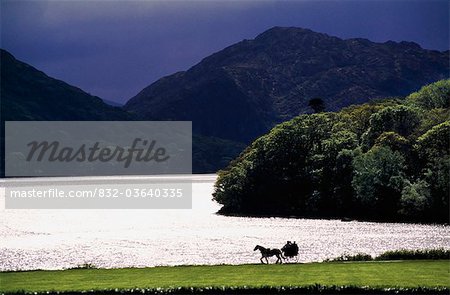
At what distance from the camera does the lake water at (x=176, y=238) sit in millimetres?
57188

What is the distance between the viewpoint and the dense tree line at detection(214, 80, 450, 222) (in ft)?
305

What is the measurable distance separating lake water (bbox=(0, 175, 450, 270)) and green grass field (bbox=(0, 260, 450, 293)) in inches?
322

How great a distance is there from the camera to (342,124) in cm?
12100

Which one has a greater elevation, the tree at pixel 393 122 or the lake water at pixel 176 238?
the tree at pixel 393 122

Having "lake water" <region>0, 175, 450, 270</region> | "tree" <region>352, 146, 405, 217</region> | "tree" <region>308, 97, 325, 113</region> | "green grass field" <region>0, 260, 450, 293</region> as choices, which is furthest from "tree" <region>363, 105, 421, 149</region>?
"green grass field" <region>0, 260, 450, 293</region>

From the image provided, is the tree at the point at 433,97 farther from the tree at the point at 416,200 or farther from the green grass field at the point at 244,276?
the green grass field at the point at 244,276

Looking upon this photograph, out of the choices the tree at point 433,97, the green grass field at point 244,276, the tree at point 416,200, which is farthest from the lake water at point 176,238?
the tree at point 433,97

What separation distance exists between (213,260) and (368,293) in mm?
22090

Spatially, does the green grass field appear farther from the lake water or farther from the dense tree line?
the dense tree line

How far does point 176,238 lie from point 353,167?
42.3 meters

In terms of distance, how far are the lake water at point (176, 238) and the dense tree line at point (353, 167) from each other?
25.8 feet

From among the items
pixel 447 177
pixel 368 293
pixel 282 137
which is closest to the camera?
pixel 368 293

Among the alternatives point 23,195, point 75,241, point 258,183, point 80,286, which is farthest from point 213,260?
point 23,195

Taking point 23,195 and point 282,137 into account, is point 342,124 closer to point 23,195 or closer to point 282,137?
point 282,137
